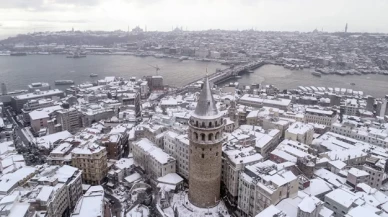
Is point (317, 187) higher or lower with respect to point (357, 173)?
lower

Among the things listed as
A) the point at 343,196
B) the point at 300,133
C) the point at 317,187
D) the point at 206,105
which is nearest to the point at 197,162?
the point at 206,105

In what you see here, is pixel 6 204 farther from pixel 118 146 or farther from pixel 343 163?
pixel 343 163

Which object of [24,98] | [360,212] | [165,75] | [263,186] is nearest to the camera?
[360,212]

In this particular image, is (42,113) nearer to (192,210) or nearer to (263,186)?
(192,210)

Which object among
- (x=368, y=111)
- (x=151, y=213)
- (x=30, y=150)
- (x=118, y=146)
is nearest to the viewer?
(x=151, y=213)

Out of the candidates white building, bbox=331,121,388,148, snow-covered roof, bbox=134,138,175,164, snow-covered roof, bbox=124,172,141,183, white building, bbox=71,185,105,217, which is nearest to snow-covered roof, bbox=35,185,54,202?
white building, bbox=71,185,105,217

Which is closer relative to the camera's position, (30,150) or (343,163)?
(343,163)

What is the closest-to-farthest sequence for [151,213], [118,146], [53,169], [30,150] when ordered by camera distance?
[151,213]
[53,169]
[118,146]
[30,150]

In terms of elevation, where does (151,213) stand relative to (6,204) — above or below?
below

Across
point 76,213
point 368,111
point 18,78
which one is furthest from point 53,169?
point 18,78
